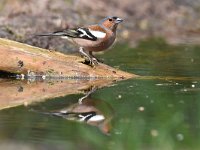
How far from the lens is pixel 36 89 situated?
10.4m

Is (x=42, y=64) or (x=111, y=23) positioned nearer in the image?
(x=42, y=64)

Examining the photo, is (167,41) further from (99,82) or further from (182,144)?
(182,144)

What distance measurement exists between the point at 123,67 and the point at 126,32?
32.5ft

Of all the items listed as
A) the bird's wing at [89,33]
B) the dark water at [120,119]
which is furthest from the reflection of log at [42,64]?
the dark water at [120,119]

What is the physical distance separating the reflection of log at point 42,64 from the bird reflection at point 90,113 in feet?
6.31

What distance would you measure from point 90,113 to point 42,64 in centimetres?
307

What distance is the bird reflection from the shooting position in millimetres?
7805

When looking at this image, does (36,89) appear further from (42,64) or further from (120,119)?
(120,119)

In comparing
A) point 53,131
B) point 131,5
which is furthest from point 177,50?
point 53,131

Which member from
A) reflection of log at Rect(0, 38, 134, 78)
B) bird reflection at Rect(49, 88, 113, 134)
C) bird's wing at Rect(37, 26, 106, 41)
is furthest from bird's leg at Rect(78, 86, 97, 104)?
bird's wing at Rect(37, 26, 106, 41)

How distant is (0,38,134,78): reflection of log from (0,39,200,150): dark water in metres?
0.65

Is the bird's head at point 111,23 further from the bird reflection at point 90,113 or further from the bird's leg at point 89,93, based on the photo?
the bird reflection at point 90,113

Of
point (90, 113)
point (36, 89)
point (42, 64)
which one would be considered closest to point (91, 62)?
point (42, 64)

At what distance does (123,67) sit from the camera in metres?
13.3
